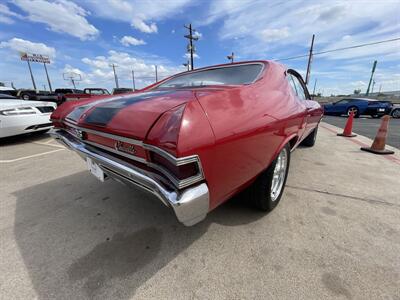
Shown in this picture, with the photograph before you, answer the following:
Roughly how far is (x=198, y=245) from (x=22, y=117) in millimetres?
5350

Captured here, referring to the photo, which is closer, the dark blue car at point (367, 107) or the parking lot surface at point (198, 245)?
the parking lot surface at point (198, 245)

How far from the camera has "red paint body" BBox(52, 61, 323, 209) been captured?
1.10 metres

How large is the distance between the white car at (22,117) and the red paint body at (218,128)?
429 centimetres

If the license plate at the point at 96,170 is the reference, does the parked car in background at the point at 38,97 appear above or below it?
above

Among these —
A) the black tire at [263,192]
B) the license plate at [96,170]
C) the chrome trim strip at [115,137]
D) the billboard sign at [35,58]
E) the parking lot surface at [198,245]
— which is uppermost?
the billboard sign at [35,58]

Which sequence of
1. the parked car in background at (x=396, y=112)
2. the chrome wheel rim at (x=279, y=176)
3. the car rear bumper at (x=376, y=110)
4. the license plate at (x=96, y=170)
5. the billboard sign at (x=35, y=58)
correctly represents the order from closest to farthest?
the license plate at (x=96, y=170), the chrome wheel rim at (x=279, y=176), the car rear bumper at (x=376, y=110), the parked car in background at (x=396, y=112), the billboard sign at (x=35, y=58)

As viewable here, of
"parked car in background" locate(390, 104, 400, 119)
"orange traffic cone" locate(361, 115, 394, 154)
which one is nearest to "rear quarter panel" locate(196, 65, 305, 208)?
"orange traffic cone" locate(361, 115, 394, 154)

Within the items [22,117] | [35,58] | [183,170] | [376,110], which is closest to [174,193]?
[183,170]

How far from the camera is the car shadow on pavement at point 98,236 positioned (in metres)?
1.38

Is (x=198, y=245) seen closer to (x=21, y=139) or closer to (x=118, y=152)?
(x=118, y=152)

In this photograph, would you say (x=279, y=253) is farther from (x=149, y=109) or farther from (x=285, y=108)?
(x=149, y=109)

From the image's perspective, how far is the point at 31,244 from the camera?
172cm

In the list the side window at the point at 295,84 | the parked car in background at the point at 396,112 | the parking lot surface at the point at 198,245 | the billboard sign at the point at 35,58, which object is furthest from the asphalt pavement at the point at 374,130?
the billboard sign at the point at 35,58

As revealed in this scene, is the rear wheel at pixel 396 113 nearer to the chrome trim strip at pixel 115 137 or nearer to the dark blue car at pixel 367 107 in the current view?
the dark blue car at pixel 367 107
